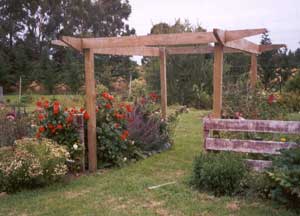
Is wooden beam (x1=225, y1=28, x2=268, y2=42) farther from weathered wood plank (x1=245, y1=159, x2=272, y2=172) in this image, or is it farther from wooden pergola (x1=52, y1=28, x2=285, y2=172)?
weathered wood plank (x1=245, y1=159, x2=272, y2=172)

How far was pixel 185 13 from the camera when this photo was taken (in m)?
16.0

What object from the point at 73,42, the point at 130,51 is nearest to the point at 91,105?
the point at 73,42

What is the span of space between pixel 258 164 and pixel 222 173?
0.55m

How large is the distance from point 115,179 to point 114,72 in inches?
814

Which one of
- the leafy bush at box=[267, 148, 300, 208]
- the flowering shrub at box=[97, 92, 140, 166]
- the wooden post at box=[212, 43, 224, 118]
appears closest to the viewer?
the leafy bush at box=[267, 148, 300, 208]

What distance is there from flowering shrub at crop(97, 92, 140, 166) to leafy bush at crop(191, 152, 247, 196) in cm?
165

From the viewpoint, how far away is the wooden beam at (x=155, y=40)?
4594 mm

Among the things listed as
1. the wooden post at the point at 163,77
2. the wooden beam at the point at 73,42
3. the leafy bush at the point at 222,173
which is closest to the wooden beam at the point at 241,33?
the leafy bush at the point at 222,173

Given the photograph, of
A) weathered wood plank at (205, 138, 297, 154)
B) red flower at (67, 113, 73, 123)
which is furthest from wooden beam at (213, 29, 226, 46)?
red flower at (67, 113, 73, 123)

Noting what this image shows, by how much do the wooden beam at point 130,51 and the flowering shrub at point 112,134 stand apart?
718mm

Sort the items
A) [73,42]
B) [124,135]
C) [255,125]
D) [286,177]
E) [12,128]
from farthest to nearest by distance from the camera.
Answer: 1. [124,135]
2. [12,128]
3. [73,42]
4. [255,125]
5. [286,177]

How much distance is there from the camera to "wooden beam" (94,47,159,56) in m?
5.54

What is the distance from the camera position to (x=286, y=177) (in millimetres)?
3328

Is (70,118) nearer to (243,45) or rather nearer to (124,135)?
(124,135)
